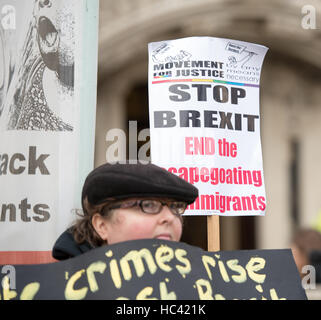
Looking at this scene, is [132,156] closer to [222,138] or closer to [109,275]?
[222,138]

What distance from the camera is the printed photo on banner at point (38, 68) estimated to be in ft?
9.74

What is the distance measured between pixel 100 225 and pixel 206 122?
813 millimetres

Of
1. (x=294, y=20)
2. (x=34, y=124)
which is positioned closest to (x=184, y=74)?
(x=34, y=124)

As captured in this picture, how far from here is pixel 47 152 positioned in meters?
2.97

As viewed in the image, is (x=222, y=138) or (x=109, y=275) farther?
(x=222, y=138)

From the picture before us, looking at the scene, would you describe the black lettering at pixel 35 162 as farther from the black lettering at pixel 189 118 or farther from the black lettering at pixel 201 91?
the black lettering at pixel 201 91

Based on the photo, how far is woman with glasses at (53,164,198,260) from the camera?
95.4 inches

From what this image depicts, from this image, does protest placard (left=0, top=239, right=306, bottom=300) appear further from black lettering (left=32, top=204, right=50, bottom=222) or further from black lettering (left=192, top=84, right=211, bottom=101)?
black lettering (left=192, top=84, right=211, bottom=101)

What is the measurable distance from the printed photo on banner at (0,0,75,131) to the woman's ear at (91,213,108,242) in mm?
634

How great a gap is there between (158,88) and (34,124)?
0.57 m

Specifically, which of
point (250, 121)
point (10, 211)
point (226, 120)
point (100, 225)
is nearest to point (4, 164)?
point (10, 211)

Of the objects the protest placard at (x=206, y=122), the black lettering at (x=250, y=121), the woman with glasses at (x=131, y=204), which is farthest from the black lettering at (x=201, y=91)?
the woman with glasses at (x=131, y=204)

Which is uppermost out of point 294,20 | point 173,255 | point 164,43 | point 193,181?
point 294,20

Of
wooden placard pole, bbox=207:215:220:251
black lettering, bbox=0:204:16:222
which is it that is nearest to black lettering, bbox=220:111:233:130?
wooden placard pole, bbox=207:215:220:251
